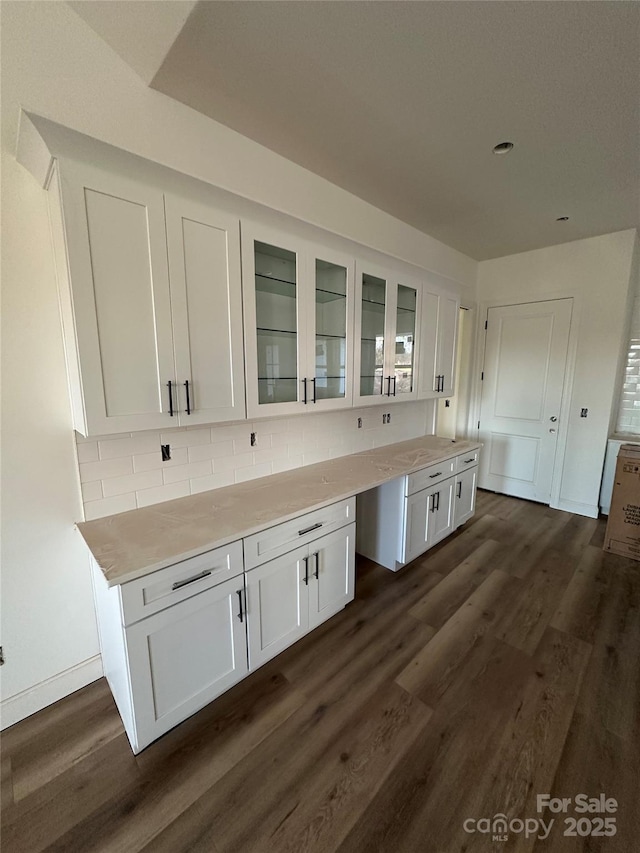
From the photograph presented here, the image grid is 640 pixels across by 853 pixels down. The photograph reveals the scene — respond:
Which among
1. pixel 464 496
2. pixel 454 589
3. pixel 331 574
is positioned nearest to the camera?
pixel 331 574

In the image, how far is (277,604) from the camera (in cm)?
179

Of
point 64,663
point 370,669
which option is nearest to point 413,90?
point 370,669

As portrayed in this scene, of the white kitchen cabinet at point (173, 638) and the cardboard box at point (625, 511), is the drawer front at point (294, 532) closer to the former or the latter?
the white kitchen cabinet at point (173, 638)

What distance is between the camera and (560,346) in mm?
3648

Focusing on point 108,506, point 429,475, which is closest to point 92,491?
point 108,506

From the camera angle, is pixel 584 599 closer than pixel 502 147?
No

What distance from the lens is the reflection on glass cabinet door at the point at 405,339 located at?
275 centimetres

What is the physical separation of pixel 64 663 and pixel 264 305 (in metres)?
2.08

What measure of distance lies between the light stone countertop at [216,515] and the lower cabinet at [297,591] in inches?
9.3

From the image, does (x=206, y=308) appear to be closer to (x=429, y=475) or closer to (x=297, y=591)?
(x=297, y=591)

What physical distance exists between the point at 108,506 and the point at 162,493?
25 centimetres

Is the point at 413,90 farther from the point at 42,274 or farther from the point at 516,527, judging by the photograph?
the point at 516,527

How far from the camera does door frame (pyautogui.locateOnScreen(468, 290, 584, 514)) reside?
11.6 ft

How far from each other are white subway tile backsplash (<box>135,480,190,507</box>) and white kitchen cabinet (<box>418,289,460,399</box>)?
208 cm
